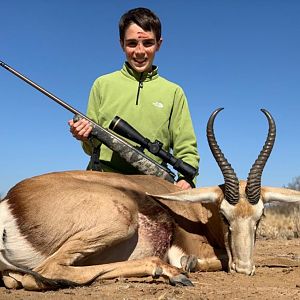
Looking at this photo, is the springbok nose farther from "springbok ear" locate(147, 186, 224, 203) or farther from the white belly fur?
the white belly fur

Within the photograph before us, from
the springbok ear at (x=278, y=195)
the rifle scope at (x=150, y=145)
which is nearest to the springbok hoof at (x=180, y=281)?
the springbok ear at (x=278, y=195)

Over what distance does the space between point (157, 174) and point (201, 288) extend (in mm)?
2309

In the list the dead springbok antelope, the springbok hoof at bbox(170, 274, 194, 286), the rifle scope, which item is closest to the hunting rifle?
the rifle scope

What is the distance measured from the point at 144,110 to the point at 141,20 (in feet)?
3.84

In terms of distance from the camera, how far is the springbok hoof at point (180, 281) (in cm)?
452

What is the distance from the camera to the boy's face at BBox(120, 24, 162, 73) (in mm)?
7289

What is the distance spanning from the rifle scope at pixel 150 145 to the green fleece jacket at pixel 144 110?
0.27 metres

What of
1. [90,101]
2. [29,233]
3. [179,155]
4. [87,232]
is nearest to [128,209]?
[87,232]

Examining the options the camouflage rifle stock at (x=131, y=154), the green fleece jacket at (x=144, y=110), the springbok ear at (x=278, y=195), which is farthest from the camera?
the green fleece jacket at (x=144, y=110)

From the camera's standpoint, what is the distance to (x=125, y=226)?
495 centimetres

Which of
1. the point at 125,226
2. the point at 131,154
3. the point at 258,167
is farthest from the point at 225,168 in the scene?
the point at 131,154

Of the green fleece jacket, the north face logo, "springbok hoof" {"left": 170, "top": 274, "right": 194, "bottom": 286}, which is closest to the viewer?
"springbok hoof" {"left": 170, "top": 274, "right": 194, "bottom": 286}

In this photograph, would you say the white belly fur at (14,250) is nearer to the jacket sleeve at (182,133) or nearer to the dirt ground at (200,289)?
the dirt ground at (200,289)

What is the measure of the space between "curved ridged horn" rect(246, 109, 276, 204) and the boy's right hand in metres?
2.26
